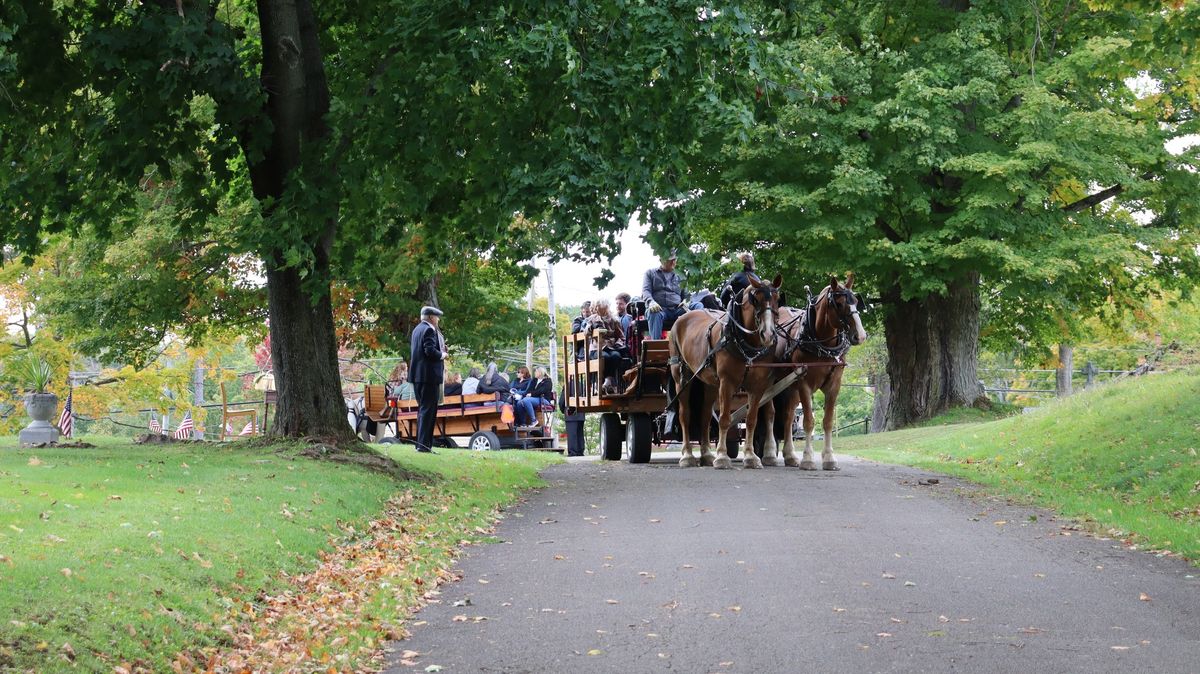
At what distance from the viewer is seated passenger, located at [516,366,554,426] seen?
32.7 meters

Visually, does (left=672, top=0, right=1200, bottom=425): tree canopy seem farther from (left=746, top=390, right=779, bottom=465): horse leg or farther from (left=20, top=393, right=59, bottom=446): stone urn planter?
(left=20, top=393, right=59, bottom=446): stone urn planter

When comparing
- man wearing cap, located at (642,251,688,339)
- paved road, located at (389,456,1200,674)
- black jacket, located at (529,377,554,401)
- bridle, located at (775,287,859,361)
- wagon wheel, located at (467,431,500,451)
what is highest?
man wearing cap, located at (642,251,688,339)

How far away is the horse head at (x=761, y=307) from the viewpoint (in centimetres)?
1812

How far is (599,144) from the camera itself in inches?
553

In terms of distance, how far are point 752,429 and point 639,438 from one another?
3182mm

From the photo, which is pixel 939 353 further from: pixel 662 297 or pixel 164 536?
pixel 164 536

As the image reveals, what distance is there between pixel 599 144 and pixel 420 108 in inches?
86.0

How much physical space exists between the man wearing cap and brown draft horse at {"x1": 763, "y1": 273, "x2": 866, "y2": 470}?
243cm

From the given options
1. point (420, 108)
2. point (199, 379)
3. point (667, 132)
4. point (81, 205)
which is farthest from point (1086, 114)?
point (199, 379)

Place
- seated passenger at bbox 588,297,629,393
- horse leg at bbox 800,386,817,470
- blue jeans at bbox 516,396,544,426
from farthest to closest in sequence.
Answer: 1. blue jeans at bbox 516,396,544,426
2. seated passenger at bbox 588,297,629,393
3. horse leg at bbox 800,386,817,470

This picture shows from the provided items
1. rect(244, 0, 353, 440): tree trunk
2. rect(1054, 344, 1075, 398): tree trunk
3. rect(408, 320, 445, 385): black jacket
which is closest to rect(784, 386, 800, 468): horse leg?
rect(408, 320, 445, 385): black jacket

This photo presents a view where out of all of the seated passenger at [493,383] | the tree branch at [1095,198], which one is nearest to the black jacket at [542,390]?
the seated passenger at [493,383]

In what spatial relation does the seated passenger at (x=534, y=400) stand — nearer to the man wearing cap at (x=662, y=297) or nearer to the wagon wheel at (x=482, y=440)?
the wagon wheel at (x=482, y=440)

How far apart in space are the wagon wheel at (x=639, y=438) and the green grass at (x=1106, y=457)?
400 cm
